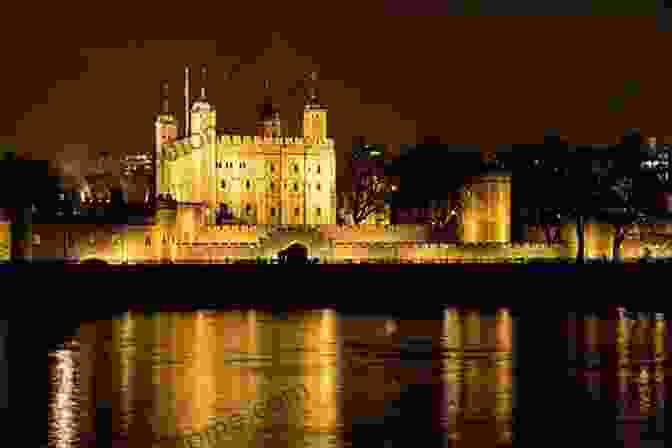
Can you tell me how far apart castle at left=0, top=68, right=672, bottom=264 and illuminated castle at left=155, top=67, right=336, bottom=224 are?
53 mm

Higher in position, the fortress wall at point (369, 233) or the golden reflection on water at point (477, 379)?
the fortress wall at point (369, 233)

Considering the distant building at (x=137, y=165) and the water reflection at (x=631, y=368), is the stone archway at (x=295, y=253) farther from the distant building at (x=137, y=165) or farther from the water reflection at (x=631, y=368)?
the distant building at (x=137, y=165)

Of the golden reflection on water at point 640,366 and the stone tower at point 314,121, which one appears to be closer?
the golden reflection on water at point 640,366

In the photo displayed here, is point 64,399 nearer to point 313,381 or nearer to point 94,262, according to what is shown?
point 313,381

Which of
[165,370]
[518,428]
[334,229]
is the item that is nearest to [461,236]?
[334,229]

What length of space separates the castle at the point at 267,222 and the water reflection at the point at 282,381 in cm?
2497

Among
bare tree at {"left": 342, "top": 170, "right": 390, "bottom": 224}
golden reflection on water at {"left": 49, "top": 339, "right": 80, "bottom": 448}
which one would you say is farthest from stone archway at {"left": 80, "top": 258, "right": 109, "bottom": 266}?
golden reflection on water at {"left": 49, "top": 339, "right": 80, "bottom": 448}

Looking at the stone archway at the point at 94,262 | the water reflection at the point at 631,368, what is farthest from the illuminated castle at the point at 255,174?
the water reflection at the point at 631,368

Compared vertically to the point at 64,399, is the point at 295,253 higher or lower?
higher

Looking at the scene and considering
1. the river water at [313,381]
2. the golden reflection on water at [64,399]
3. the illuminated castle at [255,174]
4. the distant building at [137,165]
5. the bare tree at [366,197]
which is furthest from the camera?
the distant building at [137,165]

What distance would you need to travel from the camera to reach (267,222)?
77.3m

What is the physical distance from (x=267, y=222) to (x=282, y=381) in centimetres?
5328

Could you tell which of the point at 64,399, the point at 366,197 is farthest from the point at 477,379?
the point at 366,197

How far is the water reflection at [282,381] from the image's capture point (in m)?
18.9
